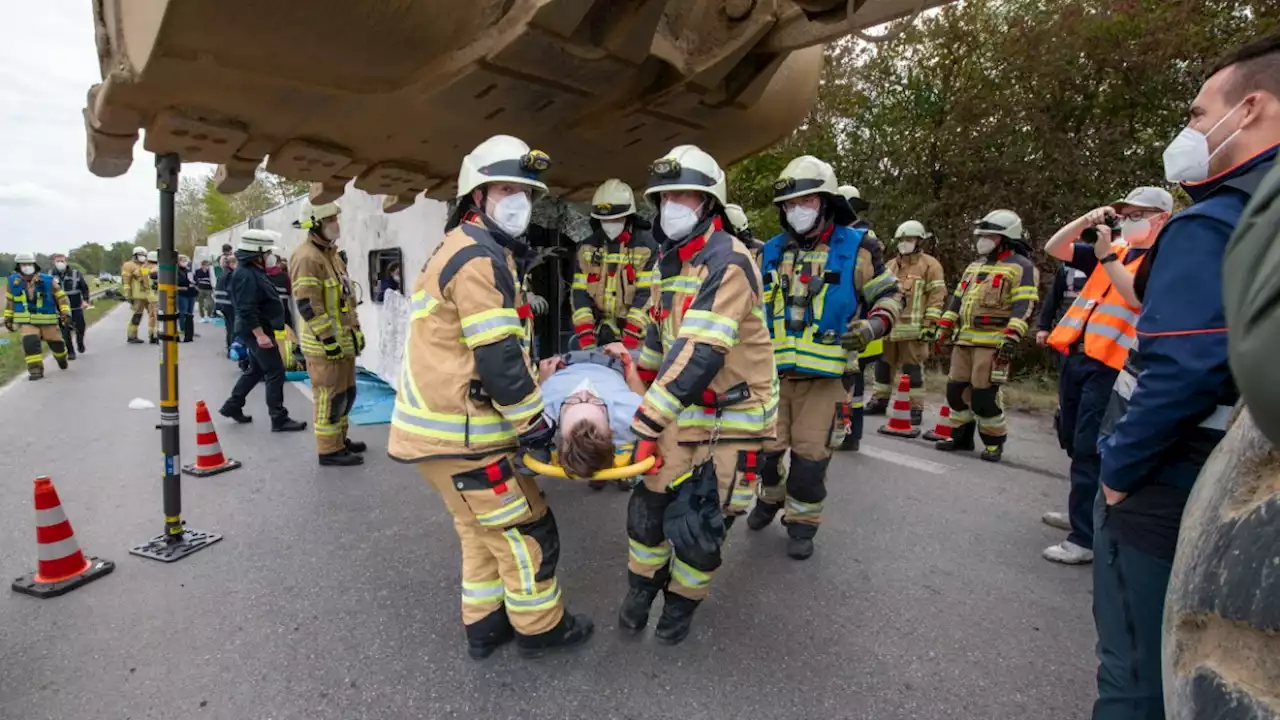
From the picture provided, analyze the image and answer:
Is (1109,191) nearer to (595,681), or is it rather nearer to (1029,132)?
(1029,132)

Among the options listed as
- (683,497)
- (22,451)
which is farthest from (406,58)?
(22,451)

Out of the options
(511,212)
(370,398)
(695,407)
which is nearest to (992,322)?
(695,407)

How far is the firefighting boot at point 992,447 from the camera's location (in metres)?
5.52

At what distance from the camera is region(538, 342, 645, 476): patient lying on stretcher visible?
8.03ft

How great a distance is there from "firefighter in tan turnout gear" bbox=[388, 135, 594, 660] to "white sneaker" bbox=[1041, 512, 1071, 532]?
10.9 feet

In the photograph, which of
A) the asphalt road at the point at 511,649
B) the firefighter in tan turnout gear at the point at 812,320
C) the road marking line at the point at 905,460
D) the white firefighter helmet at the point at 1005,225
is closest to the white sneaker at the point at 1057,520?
the asphalt road at the point at 511,649

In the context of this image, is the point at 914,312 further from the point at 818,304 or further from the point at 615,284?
the point at 818,304

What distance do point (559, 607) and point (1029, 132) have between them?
31.9ft

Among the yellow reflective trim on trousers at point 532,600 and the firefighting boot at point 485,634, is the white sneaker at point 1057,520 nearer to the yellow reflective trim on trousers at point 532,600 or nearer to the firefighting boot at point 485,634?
the yellow reflective trim on trousers at point 532,600

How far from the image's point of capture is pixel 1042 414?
748cm

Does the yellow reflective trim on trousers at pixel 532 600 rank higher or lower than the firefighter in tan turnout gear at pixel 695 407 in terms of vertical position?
lower

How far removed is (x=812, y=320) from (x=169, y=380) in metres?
3.58

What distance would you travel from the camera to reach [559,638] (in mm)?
2771

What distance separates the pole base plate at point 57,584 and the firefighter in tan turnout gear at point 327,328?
1983 mm
